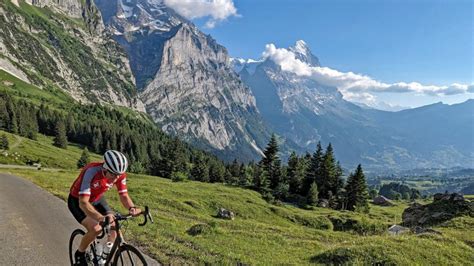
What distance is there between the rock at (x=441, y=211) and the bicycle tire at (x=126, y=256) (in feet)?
123

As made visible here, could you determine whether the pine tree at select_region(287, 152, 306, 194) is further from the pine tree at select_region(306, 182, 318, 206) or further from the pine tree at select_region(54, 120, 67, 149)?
the pine tree at select_region(54, 120, 67, 149)

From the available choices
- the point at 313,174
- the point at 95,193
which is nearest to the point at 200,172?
the point at 313,174

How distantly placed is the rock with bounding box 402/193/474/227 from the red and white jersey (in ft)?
123

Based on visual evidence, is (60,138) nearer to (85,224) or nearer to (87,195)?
(85,224)

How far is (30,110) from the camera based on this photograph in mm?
185125

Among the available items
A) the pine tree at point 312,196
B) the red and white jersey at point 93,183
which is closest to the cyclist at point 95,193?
the red and white jersey at point 93,183

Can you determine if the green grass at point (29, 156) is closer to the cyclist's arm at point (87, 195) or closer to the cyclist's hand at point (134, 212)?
the cyclist's arm at point (87, 195)

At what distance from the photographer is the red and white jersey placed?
10.2 meters

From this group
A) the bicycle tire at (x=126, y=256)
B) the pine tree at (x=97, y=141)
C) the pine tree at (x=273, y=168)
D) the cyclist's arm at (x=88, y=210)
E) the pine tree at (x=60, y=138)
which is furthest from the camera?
the pine tree at (x=97, y=141)

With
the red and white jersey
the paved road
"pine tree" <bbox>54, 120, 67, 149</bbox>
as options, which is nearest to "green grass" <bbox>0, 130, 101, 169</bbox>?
"pine tree" <bbox>54, 120, 67, 149</bbox>

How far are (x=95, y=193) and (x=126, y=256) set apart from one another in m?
2.38

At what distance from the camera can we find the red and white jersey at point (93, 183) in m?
10.2

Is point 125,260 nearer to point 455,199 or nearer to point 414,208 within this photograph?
point 455,199

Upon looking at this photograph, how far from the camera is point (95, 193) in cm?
1075
